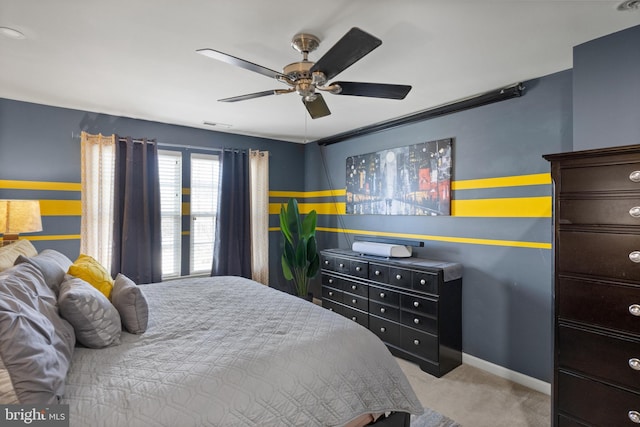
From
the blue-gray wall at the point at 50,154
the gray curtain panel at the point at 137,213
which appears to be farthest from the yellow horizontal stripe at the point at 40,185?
the gray curtain panel at the point at 137,213

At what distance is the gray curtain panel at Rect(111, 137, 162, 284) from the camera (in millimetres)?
3488

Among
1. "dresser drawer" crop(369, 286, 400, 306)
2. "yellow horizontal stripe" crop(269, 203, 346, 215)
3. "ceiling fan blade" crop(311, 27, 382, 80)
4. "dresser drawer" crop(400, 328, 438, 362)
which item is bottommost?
"dresser drawer" crop(400, 328, 438, 362)

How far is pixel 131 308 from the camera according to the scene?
1747mm

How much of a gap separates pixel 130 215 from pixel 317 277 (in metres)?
2.60

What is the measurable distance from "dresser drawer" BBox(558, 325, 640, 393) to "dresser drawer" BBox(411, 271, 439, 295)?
1.11 m

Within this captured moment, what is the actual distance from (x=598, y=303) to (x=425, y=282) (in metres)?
1.35

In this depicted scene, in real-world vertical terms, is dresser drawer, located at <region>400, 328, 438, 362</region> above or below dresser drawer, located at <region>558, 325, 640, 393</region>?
below

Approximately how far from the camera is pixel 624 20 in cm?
178

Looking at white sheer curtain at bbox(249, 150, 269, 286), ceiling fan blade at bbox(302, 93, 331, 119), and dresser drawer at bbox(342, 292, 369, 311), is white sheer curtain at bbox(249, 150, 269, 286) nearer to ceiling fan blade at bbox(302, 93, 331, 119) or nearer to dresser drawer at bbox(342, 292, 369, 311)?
dresser drawer at bbox(342, 292, 369, 311)

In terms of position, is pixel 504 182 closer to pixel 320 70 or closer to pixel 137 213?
pixel 320 70

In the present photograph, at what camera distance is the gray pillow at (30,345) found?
101 cm

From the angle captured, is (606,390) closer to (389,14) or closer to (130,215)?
(389,14)

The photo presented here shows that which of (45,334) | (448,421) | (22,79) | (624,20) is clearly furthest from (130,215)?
(624,20)

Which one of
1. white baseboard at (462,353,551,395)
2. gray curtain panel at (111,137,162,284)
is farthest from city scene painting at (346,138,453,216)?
gray curtain panel at (111,137,162,284)
